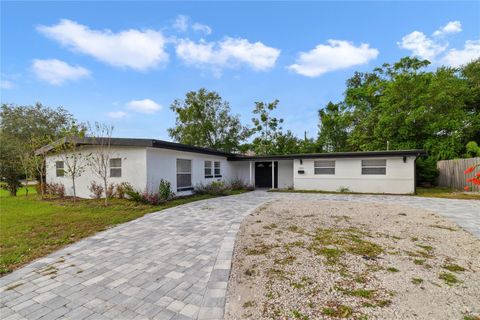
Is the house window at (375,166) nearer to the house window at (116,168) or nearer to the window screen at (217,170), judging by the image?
the window screen at (217,170)

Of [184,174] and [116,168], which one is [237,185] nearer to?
[184,174]

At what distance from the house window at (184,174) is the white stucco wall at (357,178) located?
6.48 meters

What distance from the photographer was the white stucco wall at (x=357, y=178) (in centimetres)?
1122

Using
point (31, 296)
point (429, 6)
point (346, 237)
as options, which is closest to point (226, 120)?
point (429, 6)

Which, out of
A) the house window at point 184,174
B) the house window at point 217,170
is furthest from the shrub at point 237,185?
the house window at point 184,174

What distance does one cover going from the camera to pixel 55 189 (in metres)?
10.9

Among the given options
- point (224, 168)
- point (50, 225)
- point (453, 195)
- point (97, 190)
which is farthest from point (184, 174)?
A: point (453, 195)

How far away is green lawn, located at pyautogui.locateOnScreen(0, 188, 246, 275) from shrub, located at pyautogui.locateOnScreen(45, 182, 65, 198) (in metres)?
2.63

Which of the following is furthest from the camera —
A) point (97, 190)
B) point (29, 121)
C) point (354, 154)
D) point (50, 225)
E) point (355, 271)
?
point (29, 121)

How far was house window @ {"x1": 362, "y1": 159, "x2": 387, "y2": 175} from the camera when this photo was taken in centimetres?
1161

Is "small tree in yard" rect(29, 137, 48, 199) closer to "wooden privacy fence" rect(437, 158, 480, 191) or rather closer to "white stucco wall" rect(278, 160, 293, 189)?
"white stucco wall" rect(278, 160, 293, 189)

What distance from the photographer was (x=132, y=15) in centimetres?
801

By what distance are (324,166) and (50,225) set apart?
40.2ft

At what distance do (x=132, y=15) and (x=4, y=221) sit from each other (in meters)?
7.67
